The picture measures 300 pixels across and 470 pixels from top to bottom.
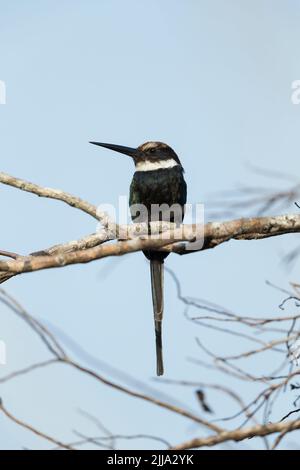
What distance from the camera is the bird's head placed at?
6137 millimetres

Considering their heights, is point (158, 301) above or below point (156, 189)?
below

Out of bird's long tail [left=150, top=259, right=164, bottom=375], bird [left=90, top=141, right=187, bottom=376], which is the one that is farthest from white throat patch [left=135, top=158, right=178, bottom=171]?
bird's long tail [left=150, top=259, right=164, bottom=375]

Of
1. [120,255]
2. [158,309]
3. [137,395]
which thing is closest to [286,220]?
[120,255]

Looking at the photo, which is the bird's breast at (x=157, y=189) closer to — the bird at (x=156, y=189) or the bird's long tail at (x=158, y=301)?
the bird at (x=156, y=189)

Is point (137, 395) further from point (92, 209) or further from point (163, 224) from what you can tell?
point (163, 224)

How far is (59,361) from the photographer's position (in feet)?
6.30

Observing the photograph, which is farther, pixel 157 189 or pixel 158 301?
pixel 157 189

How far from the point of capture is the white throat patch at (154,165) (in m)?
6.07

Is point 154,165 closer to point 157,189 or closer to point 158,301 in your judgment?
point 157,189

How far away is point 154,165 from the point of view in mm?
6109

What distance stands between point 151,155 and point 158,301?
146cm

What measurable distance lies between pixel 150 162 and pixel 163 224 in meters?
1.75

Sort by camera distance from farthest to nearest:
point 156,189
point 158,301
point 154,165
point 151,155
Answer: point 151,155
point 154,165
point 156,189
point 158,301

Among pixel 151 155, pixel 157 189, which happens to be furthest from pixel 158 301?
pixel 151 155
